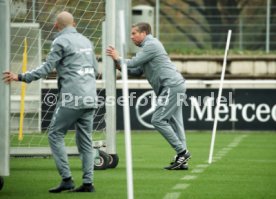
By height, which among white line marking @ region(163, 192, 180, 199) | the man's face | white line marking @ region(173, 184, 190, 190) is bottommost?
white line marking @ region(173, 184, 190, 190)

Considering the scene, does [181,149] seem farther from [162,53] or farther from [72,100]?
[72,100]

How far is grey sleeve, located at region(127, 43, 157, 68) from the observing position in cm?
1469

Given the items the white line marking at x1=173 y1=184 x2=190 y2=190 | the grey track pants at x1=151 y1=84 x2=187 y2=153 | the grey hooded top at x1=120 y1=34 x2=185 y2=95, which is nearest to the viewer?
the white line marking at x1=173 y1=184 x2=190 y2=190

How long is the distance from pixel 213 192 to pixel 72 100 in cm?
181

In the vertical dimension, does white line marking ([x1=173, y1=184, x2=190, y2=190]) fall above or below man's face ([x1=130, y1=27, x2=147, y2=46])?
below

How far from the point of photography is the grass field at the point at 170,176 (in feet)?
38.5

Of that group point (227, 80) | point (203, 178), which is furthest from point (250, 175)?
point (227, 80)

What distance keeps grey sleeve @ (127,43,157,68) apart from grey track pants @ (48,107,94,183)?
9.51 feet

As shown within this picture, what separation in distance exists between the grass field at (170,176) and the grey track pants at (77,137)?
11.7 inches

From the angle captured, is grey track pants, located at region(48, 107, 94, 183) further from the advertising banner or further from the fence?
the fence

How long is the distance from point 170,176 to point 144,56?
1785 mm

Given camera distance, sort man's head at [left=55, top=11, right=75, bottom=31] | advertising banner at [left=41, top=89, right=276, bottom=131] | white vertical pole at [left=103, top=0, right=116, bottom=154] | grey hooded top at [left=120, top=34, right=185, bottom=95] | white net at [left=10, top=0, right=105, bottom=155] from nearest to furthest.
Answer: man's head at [left=55, top=11, right=75, bottom=31] < grey hooded top at [left=120, top=34, right=185, bottom=95] < white vertical pole at [left=103, top=0, right=116, bottom=154] < white net at [left=10, top=0, right=105, bottom=155] < advertising banner at [left=41, top=89, right=276, bottom=131]

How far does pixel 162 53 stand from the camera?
49.1 ft

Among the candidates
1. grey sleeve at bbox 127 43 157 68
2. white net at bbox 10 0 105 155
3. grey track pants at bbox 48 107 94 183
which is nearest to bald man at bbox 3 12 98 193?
grey track pants at bbox 48 107 94 183
